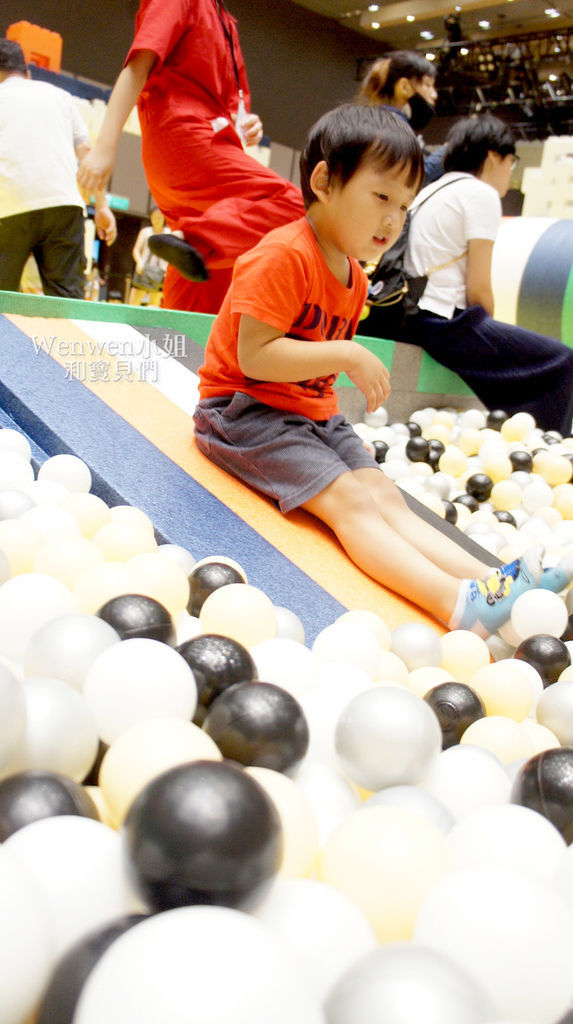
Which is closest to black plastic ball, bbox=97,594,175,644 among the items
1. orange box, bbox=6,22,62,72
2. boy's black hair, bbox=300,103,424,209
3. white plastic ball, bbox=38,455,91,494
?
white plastic ball, bbox=38,455,91,494

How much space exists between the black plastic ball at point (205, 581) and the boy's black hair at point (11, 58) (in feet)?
7.21

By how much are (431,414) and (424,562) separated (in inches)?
59.6

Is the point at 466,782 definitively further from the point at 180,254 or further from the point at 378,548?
the point at 180,254

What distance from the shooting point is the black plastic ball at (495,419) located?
9.08ft

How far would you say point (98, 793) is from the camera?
0.63 metres

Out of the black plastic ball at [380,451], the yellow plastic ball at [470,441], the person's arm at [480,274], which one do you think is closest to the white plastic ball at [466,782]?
the black plastic ball at [380,451]

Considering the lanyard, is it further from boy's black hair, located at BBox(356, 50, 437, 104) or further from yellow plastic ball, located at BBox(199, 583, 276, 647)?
yellow plastic ball, located at BBox(199, 583, 276, 647)

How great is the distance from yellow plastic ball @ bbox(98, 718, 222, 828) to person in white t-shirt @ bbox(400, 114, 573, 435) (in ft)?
7.86

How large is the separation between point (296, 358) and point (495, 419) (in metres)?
1.49

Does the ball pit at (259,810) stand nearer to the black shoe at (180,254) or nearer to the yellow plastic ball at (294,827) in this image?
the yellow plastic ball at (294,827)

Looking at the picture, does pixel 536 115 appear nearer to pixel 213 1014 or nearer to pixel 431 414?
pixel 431 414

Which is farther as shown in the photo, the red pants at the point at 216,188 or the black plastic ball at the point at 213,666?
the red pants at the point at 216,188

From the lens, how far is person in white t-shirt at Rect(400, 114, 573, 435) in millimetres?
2725

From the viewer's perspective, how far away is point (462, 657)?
111cm
